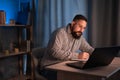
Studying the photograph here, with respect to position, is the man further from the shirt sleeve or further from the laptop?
the laptop

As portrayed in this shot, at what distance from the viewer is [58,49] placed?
104 inches

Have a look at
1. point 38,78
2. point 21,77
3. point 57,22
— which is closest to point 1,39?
point 21,77

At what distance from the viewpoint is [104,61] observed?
7.48 feet

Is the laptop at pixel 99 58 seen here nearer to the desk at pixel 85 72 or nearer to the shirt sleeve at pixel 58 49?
the desk at pixel 85 72

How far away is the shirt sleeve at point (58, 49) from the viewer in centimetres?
258

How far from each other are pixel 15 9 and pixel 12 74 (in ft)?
4.18

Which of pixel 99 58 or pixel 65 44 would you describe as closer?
pixel 99 58

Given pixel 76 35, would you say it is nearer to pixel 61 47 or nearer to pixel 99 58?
pixel 61 47

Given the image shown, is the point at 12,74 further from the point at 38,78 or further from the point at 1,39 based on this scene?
the point at 38,78

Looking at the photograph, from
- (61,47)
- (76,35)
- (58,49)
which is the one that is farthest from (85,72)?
(76,35)

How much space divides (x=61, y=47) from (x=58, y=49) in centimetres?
14

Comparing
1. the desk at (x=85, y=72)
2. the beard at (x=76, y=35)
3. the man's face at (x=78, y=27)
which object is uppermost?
the man's face at (x=78, y=27)

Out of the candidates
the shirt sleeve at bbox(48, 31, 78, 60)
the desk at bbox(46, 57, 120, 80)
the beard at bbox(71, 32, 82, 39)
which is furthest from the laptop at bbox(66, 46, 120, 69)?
the beard at bbox(71, 32, 82, 39)

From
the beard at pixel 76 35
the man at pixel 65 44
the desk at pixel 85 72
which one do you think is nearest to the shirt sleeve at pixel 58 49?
the man at pixel 65 44
